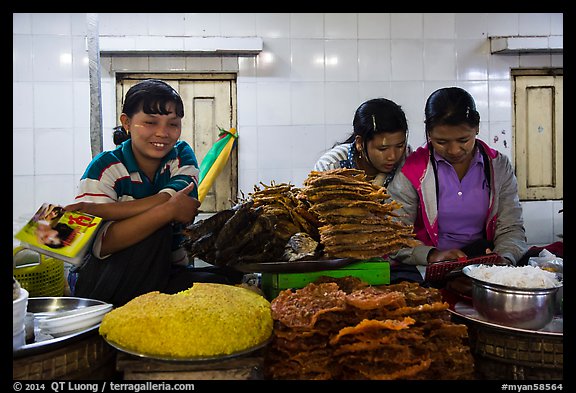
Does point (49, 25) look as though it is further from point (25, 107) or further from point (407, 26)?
point (407, 26)

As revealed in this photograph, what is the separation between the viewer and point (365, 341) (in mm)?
1406

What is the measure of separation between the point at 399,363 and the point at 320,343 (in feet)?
0.79

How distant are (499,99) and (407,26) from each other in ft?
4.03

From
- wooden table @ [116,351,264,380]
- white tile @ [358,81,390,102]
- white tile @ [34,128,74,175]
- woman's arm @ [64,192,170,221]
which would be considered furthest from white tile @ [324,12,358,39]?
wooden table @ [116,351,264,380]

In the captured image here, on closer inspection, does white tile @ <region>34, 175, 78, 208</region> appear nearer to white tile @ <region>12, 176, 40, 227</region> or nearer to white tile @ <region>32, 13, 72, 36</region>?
white tile @ <region>12, 176, 40, 227</region>

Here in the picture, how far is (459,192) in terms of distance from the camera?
8.68ft

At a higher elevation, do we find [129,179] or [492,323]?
[129,179]

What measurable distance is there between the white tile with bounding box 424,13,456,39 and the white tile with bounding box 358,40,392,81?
451 millimetres

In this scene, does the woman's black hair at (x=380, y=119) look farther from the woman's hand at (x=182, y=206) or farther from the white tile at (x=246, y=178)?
the white tile at (x=246, y=178)

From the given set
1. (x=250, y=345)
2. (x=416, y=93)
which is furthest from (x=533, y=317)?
(x=416, y=93)

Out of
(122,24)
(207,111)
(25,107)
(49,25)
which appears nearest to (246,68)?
(207,111)

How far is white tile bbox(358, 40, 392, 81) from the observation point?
4.82m

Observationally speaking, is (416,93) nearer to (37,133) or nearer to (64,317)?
(37,133)

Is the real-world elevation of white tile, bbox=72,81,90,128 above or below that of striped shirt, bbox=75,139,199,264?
above
